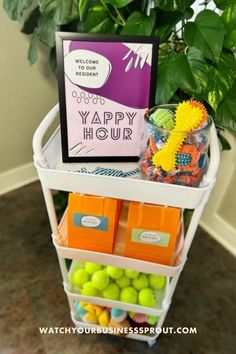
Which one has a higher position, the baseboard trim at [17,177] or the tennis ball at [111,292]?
the tennis ball at [111,292]

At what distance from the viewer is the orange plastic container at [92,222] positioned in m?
0.72

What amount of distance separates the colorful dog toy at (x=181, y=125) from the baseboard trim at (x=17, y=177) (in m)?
1.27

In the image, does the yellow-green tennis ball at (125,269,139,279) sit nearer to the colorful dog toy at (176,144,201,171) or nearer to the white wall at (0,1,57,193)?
the colorful dog toy at (176,144,201,171)

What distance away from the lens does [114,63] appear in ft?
2.06

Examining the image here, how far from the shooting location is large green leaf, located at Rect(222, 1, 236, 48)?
65 cm

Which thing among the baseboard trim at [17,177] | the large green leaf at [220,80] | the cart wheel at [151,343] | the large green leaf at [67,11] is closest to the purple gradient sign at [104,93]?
the large green leaf at [220,80]

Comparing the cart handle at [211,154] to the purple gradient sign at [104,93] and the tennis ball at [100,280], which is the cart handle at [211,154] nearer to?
the purple gradient sign at [104,93]

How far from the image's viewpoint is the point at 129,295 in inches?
37.1

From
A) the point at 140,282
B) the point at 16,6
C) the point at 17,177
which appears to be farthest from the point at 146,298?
the point at 17,177

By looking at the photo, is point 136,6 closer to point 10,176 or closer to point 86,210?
point 86,210

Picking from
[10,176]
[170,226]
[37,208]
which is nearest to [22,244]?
[37,208]

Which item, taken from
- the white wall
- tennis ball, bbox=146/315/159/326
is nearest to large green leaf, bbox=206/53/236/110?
tennis ball, bbox=146/315/159/326

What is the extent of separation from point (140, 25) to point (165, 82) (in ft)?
0.44

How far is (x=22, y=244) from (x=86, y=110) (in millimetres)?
973
